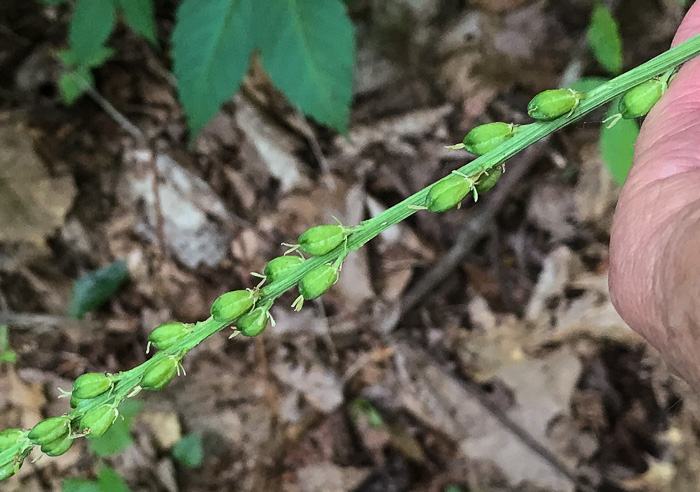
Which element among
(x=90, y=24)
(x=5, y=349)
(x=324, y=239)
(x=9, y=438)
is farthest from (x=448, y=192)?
(x=5, y=349)

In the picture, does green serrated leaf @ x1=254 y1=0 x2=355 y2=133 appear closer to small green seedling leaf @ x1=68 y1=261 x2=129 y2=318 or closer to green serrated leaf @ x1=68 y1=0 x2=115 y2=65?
green serrated leaf @ x1=68 y1=0 x2=115 y2=65

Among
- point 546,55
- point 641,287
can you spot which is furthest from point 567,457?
point 546,55

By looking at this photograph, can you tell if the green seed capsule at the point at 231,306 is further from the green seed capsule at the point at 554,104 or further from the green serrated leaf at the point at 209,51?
the green serrated leaf at the point at 209,51

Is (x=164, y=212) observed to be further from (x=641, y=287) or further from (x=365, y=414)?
(x=641, y=287)

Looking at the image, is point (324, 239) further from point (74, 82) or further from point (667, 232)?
point (74, 82)

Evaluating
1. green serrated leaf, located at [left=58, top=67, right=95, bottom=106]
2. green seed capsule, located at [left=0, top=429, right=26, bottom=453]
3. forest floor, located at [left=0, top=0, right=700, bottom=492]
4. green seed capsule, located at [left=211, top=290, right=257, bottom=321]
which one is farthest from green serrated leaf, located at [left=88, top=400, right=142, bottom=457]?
green seed capsule, located at [left=211, top=290, right=257, bottom=321]

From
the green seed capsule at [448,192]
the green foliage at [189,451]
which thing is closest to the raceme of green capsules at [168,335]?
the green seed capsule at [448,192]

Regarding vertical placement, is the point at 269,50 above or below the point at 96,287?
above

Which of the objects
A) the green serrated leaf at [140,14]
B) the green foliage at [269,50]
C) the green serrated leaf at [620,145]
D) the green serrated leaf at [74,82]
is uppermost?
the green serrated leaf at [74,82]
